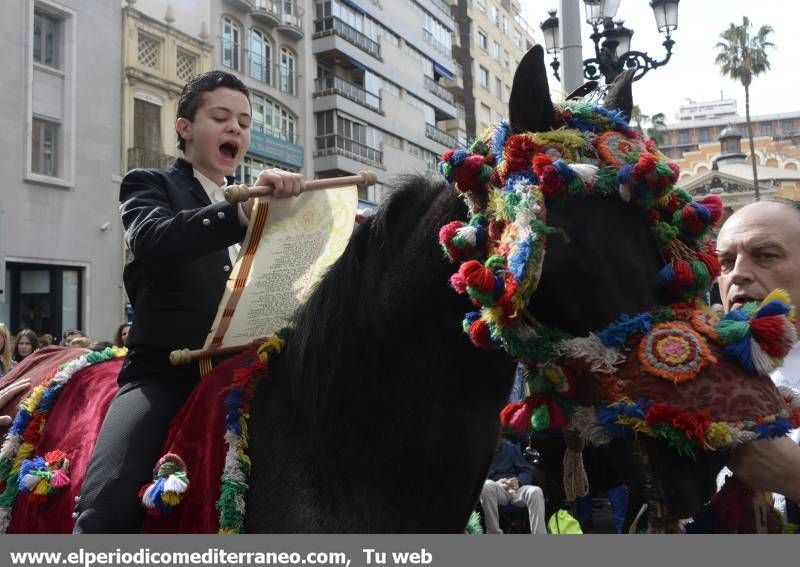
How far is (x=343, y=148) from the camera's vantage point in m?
30.2

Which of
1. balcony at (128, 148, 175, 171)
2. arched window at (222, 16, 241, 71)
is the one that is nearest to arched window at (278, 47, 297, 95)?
arched window at (222, 16, 241, 71)

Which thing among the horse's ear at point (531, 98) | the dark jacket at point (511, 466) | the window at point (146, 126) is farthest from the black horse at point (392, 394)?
the window at point (146, 126)

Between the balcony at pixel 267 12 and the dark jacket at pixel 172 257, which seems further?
the balcony at pixel 267 12

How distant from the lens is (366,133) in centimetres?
3266

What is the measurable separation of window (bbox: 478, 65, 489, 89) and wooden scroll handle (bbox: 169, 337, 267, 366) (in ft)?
155

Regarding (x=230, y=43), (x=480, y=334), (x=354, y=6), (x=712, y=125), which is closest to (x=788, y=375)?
(x=480, y=334)

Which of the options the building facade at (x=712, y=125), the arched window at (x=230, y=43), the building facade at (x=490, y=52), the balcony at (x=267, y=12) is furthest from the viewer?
the building facade at (x=712, y=125)

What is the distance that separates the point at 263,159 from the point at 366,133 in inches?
314

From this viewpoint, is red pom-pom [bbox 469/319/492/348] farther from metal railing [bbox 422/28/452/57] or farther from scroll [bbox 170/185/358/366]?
metal railing [bbox 422/28/452/57]

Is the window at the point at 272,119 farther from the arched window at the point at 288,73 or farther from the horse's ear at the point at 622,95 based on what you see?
the horse's ear at the point at 622,95

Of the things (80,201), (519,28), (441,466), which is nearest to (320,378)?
(441,466)

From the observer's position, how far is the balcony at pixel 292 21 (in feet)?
92.4

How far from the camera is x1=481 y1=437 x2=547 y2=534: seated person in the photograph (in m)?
7.21

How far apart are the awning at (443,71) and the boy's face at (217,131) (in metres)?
40.0
